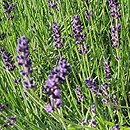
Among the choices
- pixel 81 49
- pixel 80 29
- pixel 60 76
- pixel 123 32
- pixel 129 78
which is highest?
pixel 60 76

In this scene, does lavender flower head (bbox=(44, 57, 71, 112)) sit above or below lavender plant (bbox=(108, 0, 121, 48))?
above

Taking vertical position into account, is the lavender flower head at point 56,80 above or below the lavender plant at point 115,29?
above

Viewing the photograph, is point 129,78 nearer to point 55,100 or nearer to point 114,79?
point 114,79

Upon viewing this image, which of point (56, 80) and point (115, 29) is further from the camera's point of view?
point (115, 29)

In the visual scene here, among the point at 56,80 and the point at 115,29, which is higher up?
the point at 56,80

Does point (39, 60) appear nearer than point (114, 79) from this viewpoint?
No

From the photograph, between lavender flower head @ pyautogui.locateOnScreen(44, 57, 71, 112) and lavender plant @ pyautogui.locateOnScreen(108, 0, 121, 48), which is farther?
lavender plant @ pyautogui.locateOnScreen(108, 0, 121, 48)

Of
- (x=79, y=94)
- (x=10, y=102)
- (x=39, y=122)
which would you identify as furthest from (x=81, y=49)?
(x=10, y=102)

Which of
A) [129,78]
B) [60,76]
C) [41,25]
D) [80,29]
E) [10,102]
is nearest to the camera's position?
[60,76]

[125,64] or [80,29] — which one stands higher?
[80,29]

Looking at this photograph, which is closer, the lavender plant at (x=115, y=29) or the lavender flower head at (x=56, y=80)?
the lavender flower head at (x=56, y=80)

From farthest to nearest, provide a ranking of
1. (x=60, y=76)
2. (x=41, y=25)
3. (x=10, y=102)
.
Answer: (x=41, y=25), (x=10, y=102), (x=60, y=76)
